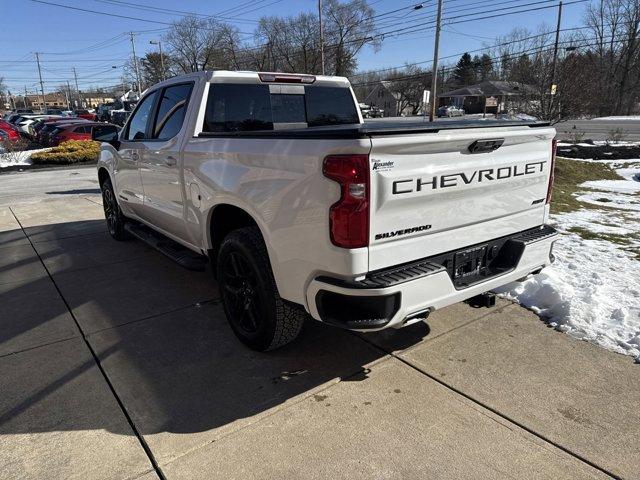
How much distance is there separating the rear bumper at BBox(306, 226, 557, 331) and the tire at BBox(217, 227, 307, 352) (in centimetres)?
36

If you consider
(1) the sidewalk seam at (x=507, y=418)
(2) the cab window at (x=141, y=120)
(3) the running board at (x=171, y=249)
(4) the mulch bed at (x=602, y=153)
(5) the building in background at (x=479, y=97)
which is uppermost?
(5) the building in background at (x=479, y=97)

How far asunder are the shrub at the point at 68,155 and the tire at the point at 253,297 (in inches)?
653

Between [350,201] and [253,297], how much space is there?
4.12ft

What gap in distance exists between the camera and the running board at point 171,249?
13.6 feet

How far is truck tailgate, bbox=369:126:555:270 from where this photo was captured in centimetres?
253

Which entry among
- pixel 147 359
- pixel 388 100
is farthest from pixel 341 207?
pixel 388 100

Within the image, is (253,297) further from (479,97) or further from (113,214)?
(479,97)

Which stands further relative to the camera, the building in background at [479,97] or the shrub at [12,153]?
the building in background at [479,97]

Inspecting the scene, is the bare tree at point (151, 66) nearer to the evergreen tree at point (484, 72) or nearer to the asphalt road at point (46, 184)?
the evergreen tree at point (484, 72)

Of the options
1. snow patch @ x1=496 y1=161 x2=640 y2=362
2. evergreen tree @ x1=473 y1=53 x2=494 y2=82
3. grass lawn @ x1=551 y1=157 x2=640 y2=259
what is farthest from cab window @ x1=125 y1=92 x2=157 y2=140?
evergreen tree @ x1=473 y1=53 x2=494 y2=82

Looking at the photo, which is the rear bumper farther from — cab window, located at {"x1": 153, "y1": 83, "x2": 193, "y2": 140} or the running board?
cab window, located at {"x1": 153, "y1": 83, "x2": 193, "y2": 140}

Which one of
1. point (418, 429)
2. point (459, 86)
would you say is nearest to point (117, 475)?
Answer: point (418, 429)

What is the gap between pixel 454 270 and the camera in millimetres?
2984

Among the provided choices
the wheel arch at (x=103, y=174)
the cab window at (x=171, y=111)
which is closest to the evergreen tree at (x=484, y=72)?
the wheel arch at (x=103, y=174)
